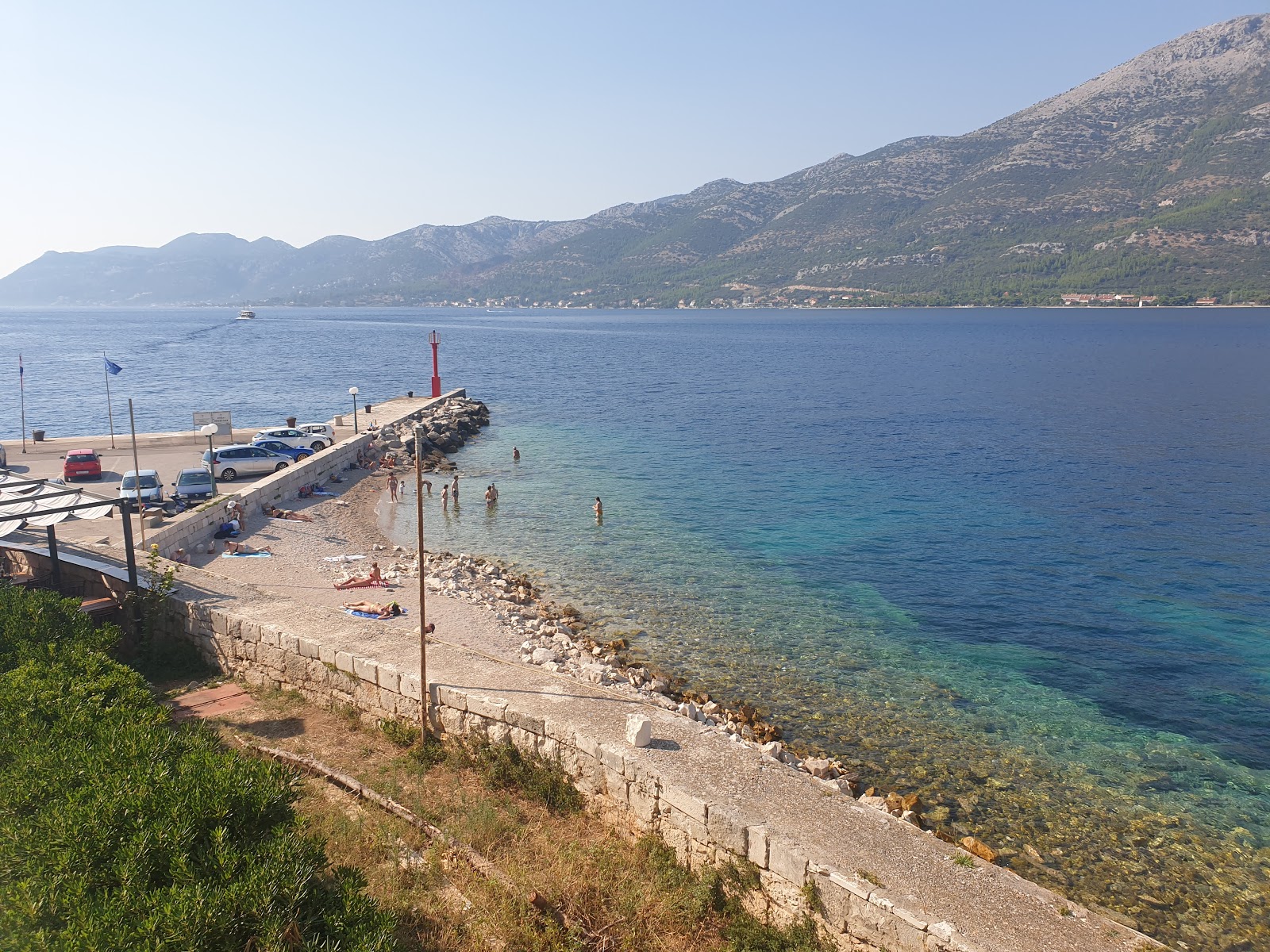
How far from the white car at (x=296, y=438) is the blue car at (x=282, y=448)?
0.40 meters

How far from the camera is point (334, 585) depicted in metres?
22.0

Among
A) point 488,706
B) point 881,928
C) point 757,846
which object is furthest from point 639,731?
point 881,928

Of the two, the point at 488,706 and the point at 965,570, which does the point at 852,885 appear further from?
the point at 965,570

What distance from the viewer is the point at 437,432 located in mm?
48719

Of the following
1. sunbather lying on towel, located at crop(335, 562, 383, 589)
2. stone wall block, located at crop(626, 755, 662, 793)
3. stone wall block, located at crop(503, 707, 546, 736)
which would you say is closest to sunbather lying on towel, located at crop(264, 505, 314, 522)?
sunbather lying on towel, located at crop(335, 562, 383, 589)

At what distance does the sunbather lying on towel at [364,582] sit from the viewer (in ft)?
72.2

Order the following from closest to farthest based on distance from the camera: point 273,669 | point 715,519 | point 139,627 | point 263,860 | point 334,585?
point 263,860
point 273,669
point 139,627
point 334,585
point 715,519

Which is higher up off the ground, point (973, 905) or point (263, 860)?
point (263, 860)

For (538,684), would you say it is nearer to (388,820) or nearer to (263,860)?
(388,820)

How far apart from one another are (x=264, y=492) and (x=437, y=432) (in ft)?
62.6

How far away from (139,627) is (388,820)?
935 cm

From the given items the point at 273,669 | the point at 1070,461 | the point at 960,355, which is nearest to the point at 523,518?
the point at 273,669

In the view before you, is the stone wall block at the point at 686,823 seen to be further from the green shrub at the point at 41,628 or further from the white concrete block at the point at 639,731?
the green shrub at the point at 41,628

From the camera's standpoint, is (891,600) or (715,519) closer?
(891,600)
